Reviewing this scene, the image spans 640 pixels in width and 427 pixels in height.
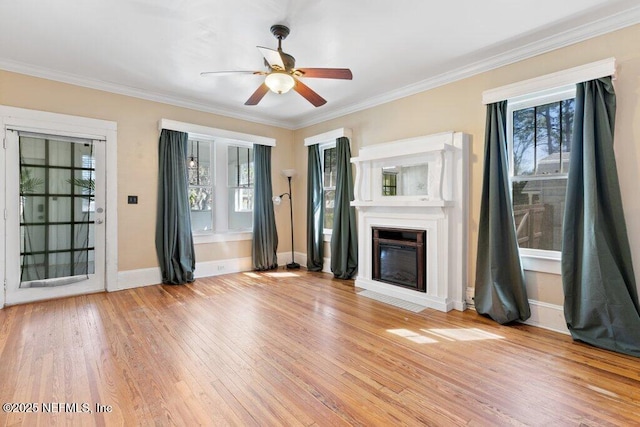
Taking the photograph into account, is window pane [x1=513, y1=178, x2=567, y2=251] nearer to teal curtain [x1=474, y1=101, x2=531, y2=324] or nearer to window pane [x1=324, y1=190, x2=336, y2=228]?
teal curtain [x1=474, y1=101, x2=531, y2=324]

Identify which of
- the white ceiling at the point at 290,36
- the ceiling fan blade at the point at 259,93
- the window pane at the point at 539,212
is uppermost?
the white ceiling at the point at 290,36

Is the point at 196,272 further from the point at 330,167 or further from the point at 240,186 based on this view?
the point at 330,167

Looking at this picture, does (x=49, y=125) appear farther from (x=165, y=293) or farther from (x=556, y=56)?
(x=556, y=56)

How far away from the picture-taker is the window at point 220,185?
16.1 ft

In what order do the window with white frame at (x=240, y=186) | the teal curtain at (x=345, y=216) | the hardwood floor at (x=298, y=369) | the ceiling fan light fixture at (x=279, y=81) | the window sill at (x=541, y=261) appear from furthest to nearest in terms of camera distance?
the window with white frame at (x=240, y=186)
the teal curtain at (x=345, y=216)
the window sill at (x=541, y=261)
the ceiling fan light fixture at (x=279, y=81)
the hardwood floor at (x=298, y=369)

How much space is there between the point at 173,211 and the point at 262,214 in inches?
57.3

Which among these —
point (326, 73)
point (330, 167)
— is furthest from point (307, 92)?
point (330, 167)

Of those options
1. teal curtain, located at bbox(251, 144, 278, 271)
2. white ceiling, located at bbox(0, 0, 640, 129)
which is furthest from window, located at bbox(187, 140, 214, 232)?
white ceiling, located at bbox(0, 0, 640, 129)

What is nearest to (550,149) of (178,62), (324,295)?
(324,295)

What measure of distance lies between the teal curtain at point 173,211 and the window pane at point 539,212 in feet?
14.0

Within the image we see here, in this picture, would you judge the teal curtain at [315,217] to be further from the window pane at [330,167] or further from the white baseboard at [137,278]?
the white baseboard at [137,278]

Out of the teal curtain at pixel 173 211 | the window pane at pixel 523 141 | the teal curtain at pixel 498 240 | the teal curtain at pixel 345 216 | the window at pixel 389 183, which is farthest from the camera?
the teal curtain at pixel 345 216

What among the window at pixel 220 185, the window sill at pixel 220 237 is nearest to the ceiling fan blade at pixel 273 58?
the window at pixel 220 185

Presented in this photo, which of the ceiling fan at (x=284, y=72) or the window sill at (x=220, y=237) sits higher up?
the ceiling fan at (x=284, y=72)
